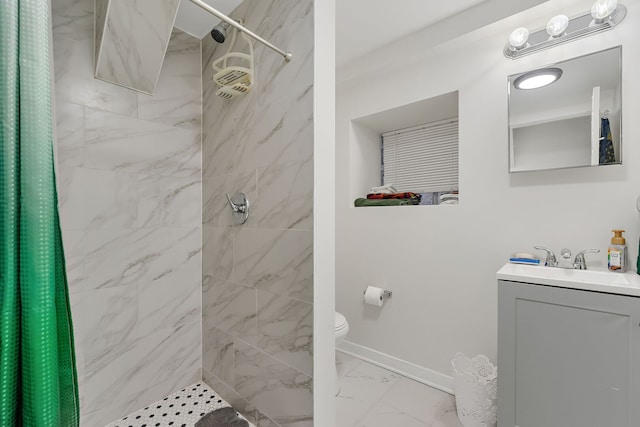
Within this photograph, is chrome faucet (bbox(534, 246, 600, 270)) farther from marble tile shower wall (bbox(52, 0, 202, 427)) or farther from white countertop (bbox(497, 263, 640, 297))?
marble tile shower wall (bbox(52, 0, 202, 427))

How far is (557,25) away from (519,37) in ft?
0.54

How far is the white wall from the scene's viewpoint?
146 centimetres

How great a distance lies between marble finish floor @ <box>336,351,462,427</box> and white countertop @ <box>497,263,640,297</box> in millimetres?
942

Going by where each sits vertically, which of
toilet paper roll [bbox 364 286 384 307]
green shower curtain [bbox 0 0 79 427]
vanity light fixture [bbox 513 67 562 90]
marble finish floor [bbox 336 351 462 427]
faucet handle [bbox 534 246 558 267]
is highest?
vanity light fixture [bbox 513 67 562 90]

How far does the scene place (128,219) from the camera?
4.85 feet

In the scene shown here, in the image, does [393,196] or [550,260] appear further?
[393,196]

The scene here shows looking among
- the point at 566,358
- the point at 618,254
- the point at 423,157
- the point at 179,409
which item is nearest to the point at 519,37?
the point at 423,157

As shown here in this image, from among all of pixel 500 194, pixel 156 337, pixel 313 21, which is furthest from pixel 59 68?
pixel 500 194

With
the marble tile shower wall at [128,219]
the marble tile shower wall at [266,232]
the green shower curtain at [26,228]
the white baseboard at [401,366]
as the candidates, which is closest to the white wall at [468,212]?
the white baseboard at [401,366]

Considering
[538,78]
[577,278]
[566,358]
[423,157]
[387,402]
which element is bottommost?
[387,402]

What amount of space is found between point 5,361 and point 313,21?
1298mm

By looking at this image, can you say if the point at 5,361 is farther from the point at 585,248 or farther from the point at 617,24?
the point at 617,24

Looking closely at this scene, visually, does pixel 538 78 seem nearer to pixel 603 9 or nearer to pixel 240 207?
pixel 603 9

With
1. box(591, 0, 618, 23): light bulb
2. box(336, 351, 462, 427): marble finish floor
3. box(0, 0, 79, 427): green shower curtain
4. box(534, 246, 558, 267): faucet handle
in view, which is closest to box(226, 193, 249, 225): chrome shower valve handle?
box(0, 0, 79, 427): green shower curtain
